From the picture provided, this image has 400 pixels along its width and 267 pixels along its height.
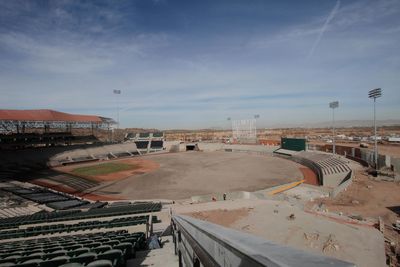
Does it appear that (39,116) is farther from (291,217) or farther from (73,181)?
(291,217)

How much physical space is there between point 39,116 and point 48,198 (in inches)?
1331

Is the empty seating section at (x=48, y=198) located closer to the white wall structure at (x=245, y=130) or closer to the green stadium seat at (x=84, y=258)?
the green stadium seat at (x=84, y=258)

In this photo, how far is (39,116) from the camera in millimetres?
55406

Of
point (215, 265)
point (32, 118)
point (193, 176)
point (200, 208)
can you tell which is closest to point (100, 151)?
Answer: point (32, 118)

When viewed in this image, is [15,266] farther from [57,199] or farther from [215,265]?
[57,199]

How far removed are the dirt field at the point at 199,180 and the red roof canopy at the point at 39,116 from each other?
83.3 ft

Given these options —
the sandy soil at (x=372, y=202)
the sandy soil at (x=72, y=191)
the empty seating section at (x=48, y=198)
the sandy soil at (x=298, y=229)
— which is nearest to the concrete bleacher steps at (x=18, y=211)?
the empty seating section at (x=48, y=198)

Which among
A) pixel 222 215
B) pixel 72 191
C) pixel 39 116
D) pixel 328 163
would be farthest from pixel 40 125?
pixel 328 163

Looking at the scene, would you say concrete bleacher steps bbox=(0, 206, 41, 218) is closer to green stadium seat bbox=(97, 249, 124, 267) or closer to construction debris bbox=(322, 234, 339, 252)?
green stadium seat bbox=(97, 249, 124, 267)

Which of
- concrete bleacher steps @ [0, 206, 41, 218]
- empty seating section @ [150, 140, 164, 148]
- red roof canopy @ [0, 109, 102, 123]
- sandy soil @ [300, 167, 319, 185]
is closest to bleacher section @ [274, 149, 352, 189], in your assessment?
sandy soil @ [300, 167, 319, 185]

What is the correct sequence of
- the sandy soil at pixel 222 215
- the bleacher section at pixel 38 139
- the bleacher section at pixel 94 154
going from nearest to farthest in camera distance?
the sandy soil at pixel 222 215, the bleacher section at pixel 38 139, the bleacher section at pixel 94 154

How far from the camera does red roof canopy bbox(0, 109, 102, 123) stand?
5018 centimetres

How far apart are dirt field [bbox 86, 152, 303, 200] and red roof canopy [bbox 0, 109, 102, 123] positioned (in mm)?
25388

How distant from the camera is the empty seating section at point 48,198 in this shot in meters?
26.6
